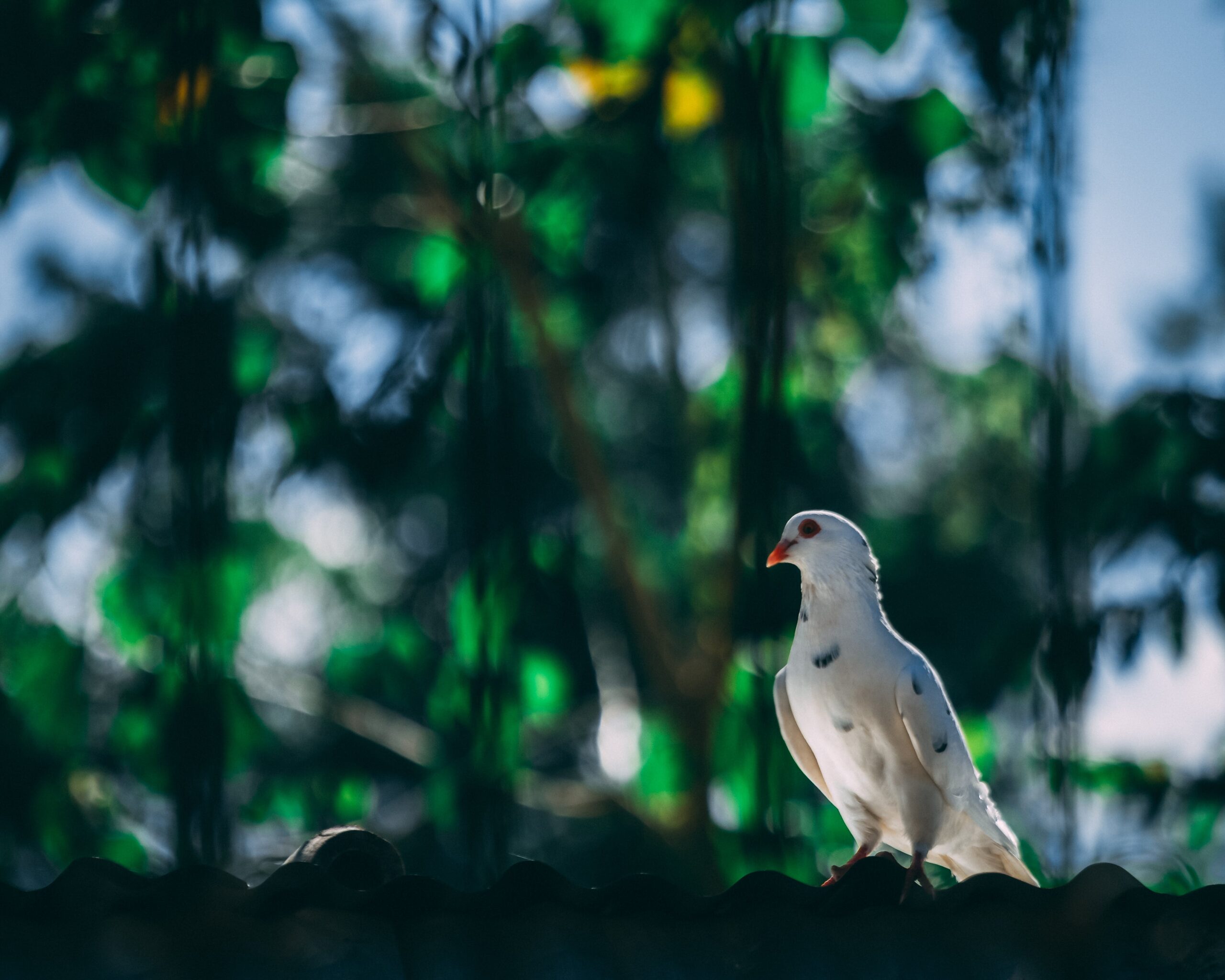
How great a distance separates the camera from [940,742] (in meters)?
1.43

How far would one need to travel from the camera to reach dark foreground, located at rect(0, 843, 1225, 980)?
959mm

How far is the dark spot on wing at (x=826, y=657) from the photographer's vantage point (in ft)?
4.81

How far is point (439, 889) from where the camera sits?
40.1 inches

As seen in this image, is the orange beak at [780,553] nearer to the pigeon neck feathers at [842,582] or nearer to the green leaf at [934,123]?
the pigeon neck feathers at [842,582]

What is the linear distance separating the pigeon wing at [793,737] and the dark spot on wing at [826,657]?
→ 0.39 feet

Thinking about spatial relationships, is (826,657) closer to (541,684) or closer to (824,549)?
(824,549)

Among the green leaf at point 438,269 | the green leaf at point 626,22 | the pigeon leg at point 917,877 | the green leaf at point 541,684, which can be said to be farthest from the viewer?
the green leaf at point 541,684

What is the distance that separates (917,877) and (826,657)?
1.05ft

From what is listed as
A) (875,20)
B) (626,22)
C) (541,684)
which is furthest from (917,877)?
(541,684)

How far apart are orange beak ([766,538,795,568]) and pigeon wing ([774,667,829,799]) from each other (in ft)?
0.52

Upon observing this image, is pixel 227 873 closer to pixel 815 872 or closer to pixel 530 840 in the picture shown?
Answer: pixel 815 872

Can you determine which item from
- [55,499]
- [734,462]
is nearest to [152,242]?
[55,499]

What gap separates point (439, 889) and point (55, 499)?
2.94 meters

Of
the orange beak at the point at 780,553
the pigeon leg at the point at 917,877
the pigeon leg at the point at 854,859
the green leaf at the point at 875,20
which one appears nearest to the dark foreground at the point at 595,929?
the pigeon leg at the point at 917,877
